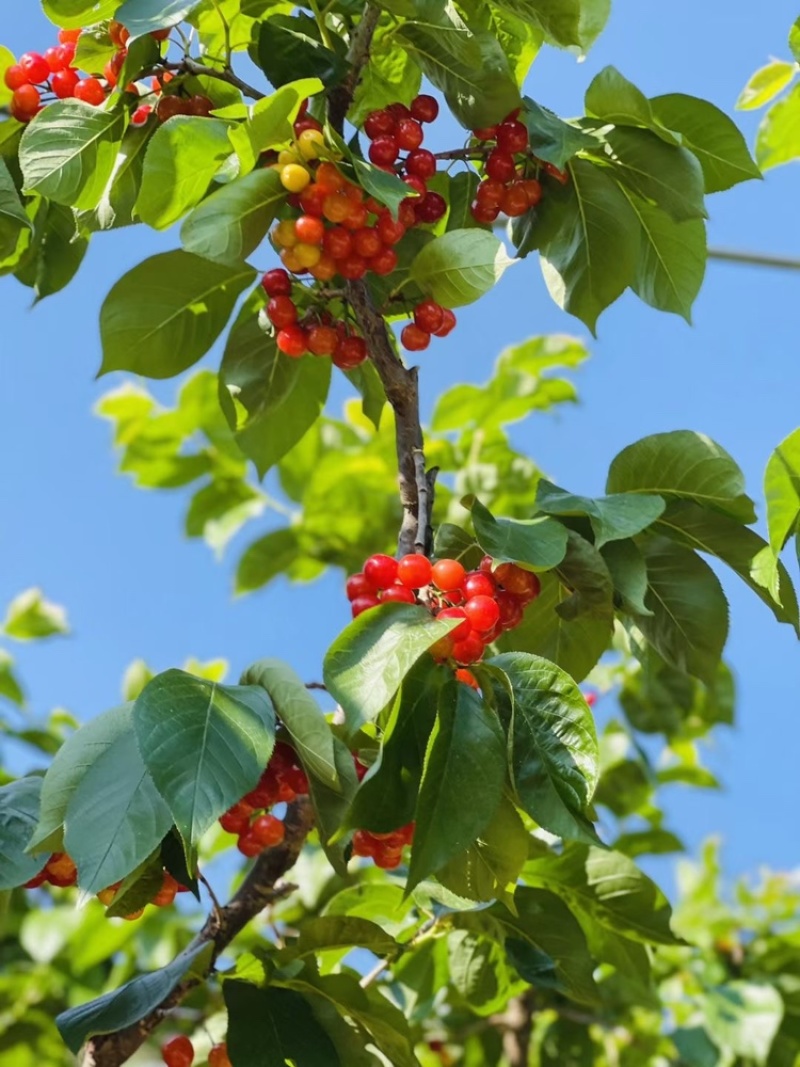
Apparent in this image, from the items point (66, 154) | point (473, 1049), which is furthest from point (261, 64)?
point (473, 1049)

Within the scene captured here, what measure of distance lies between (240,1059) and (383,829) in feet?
0.86

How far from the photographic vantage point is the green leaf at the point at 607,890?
1.15 metres

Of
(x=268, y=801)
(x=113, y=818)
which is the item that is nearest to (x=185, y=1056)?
(x=268, y=801)

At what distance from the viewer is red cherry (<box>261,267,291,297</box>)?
0.99 m

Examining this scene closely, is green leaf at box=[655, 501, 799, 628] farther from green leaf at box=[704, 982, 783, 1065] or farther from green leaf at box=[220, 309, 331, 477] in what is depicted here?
green leaf at box=[704, 982, 783, 1065]

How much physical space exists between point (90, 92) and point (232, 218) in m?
0.28

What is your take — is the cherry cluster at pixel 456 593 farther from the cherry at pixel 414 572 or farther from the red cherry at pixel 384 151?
the red cherry at pixel 384 151

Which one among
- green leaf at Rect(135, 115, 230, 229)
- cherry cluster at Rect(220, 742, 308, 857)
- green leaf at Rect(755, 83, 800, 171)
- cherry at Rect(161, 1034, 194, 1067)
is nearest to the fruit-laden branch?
cherry cluster at Rect(220, 742, 308, 857)

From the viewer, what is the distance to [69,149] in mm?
961

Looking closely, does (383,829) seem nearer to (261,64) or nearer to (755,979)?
(261,64)

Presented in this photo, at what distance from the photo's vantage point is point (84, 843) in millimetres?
696

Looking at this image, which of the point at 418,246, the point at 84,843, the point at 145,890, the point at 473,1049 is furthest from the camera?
the point at 473,1049

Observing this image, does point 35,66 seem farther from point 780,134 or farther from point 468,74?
point 780,134

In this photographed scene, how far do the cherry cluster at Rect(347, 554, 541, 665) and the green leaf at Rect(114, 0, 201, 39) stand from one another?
39cm
